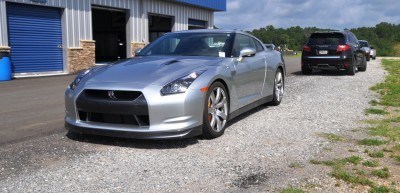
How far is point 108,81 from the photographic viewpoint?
4.81 meters

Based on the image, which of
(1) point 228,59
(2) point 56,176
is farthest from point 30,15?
(2) point 56,176

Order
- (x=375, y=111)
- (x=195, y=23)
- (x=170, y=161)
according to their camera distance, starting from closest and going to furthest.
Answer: (x=170, y=161), (x=375, y=111), (x=195, y=23)

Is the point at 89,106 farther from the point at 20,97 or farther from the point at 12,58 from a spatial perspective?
the point at 12,58

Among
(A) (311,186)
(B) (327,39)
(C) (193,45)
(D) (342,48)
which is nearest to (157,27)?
(B) (327,39)

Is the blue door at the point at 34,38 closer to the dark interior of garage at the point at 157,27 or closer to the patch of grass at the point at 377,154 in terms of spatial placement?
the dark interior of garage at the point at 157,27

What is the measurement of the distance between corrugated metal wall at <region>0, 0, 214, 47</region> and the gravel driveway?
11.6m

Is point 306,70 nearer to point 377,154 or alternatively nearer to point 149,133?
point 377,154

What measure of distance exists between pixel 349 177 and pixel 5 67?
43.5 ft

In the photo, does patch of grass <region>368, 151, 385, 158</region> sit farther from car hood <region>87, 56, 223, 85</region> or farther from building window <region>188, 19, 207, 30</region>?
building window <region>188, 19, 207, 30</region>

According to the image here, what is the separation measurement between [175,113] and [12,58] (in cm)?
1262

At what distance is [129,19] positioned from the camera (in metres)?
21.1

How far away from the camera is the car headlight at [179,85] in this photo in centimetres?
461

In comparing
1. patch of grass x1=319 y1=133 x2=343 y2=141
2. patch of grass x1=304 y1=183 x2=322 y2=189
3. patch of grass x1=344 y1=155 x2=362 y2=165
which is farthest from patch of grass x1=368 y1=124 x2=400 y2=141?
patch of grass x1=304 y1=183 x2=322 y2=189

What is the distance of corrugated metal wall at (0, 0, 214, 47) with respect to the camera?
16747mm
